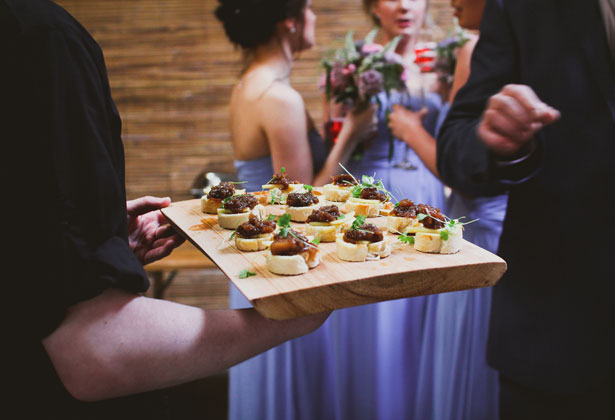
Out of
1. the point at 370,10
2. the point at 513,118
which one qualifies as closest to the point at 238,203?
the point at 513,118

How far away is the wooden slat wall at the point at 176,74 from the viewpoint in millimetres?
4258

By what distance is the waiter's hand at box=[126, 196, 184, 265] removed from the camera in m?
1.81

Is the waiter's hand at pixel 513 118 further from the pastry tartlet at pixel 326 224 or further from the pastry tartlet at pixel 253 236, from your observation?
the pastry tartlet at pixel 253 236

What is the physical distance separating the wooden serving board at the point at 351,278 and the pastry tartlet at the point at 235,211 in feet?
0.49

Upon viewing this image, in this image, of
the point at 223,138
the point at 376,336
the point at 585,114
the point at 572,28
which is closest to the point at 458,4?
the point at 572,28

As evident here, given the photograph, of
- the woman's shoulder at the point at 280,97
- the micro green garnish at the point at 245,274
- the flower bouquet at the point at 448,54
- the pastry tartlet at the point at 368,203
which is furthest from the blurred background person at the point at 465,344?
the micro green garnish at the point at 245,274

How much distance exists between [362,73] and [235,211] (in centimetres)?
153

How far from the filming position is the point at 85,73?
3.36 ft

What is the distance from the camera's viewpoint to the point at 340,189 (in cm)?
217

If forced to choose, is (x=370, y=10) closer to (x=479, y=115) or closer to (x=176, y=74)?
(x=176, y=74)

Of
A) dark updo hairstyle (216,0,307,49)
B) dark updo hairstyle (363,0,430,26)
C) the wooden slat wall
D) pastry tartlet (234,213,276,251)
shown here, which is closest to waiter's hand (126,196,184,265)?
pastry tartlet (234,213,276,251)

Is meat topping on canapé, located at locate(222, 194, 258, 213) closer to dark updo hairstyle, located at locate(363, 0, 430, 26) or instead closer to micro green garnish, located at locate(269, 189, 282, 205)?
micro green garnish, located at locate(269, 189, 282, 205)

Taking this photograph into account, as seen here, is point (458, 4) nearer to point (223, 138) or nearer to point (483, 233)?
point (483, 233)

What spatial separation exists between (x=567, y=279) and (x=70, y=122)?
1.68m
